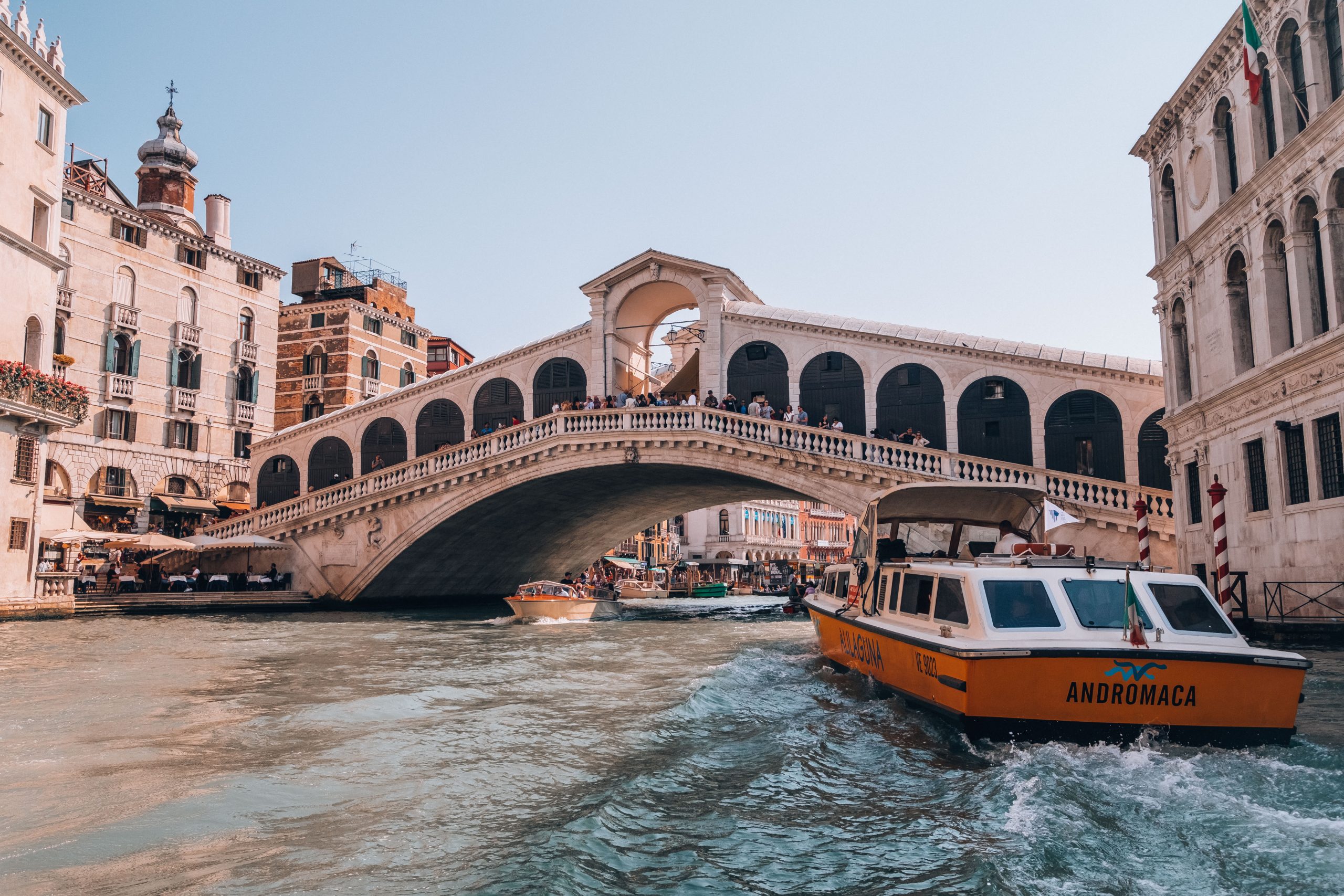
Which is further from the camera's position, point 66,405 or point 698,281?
point 698,281

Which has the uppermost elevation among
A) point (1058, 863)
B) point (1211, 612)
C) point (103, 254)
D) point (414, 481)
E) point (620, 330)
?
point (103, 254)

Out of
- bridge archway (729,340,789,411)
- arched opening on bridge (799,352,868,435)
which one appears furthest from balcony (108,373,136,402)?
arched opening on bridge (799,352,868,435)

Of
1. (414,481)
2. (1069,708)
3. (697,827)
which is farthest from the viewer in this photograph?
(414,481)

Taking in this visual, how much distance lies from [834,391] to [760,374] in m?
2.33

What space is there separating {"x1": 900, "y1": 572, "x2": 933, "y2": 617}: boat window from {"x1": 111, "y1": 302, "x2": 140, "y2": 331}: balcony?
31384 millimetres

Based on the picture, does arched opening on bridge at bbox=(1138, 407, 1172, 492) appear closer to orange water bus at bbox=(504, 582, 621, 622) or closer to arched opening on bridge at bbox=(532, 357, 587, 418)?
orange water bus at bbox=(504, 582, 621, 622)

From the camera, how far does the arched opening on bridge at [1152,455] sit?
23.3 meters

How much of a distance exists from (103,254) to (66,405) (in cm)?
1284

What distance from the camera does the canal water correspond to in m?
4.64

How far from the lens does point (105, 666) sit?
13070mm

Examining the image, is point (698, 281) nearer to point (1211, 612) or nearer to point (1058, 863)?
point (1211, 612)

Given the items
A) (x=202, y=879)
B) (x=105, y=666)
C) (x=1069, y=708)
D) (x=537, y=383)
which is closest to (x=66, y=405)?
(x=105, y=666)

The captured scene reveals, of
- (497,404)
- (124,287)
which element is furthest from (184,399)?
(497,404)

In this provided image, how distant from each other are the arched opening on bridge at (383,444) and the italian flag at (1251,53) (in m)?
25.8
